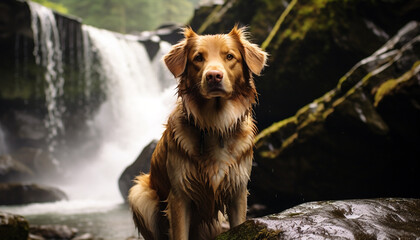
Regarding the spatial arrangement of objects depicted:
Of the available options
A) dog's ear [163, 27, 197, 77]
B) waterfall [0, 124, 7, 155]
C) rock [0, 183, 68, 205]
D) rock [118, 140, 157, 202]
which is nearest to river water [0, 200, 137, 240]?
rock [0, 183, 68, 205]

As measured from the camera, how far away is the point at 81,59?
19031 millimetres

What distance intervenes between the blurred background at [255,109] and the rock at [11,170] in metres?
0.05

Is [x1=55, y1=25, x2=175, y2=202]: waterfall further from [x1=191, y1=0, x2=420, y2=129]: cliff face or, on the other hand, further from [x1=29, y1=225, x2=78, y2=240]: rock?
[x1=29, y1=225, x2=78, y2=240]: rock

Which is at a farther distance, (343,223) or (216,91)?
(216,91)

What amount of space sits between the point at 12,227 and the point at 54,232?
322cm

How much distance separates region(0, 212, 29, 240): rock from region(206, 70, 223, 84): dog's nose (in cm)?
356

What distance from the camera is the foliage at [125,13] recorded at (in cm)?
3244

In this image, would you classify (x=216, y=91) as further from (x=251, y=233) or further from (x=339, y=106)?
(x=339, y=106)

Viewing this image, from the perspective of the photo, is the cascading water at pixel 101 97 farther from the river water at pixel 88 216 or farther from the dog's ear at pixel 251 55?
the dog's ear at pixel 251 55

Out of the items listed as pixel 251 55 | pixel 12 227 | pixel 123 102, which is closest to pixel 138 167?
pixel 12 227

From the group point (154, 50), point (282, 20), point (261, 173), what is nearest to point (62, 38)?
point (154, 50)

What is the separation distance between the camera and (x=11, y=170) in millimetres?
13180

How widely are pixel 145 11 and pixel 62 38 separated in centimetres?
1883

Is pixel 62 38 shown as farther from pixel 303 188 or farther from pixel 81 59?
pixel 303 188
